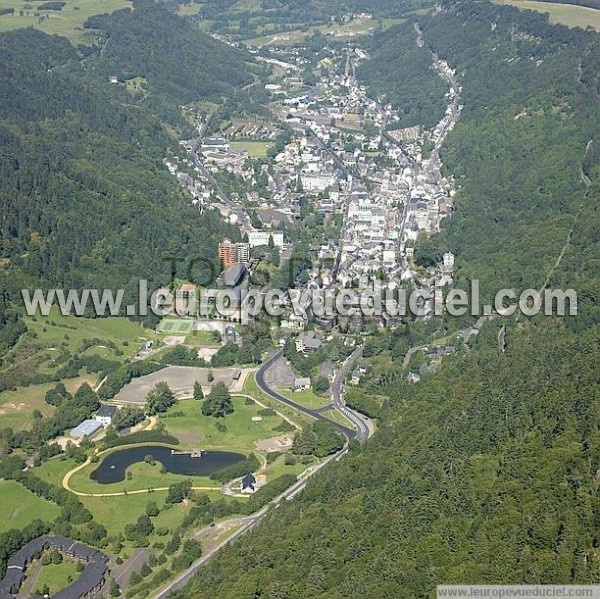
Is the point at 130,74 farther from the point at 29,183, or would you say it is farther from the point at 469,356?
the point at 469,356

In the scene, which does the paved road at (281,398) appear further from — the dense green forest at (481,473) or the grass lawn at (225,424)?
the dense green forest at (481,473)

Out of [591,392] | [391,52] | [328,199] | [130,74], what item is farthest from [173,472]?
[391,52]

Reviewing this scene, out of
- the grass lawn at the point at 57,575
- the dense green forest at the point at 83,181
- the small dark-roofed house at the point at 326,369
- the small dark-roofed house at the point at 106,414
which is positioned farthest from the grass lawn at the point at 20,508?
the small dark-roofed house at the point at 326,369

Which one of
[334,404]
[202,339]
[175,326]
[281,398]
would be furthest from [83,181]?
[334,404]

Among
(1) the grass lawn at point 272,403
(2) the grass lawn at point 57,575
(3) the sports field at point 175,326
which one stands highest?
(3) the sports field at point 175,326

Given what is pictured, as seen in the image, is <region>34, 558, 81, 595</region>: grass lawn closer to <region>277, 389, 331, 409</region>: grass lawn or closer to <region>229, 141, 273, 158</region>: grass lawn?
<region>277, 389, 331, 409</region>: grass lawn

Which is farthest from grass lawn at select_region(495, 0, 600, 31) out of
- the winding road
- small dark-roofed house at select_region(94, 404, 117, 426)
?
small dark-roofed house at select_region(94, 404, 117, 426)

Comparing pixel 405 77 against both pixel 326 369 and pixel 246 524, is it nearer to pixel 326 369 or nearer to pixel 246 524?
pixel 326 369
